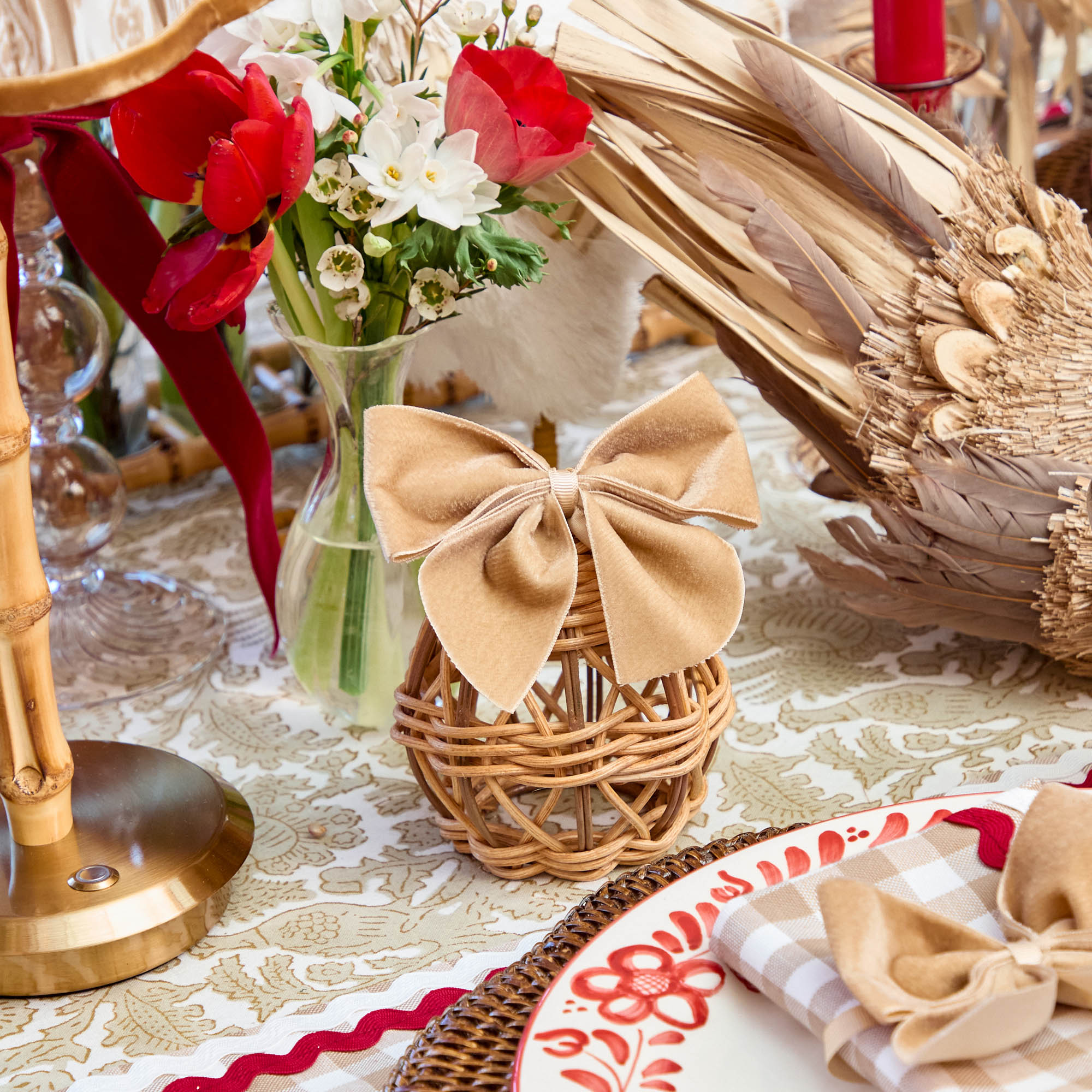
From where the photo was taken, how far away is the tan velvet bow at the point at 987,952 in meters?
0.30

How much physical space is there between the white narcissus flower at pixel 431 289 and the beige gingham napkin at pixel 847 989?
9.5 inches

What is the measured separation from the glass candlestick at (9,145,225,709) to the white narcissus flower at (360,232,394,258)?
0.25m

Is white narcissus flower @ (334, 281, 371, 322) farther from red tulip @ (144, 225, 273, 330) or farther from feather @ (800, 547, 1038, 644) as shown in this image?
feather @ (800, 547, 1038, 644)

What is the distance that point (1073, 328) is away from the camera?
0.51 m

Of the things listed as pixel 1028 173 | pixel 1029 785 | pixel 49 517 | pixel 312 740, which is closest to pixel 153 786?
pixel 312 740

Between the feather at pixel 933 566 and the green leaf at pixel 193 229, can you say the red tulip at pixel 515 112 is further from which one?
the feather at pixel 933 566

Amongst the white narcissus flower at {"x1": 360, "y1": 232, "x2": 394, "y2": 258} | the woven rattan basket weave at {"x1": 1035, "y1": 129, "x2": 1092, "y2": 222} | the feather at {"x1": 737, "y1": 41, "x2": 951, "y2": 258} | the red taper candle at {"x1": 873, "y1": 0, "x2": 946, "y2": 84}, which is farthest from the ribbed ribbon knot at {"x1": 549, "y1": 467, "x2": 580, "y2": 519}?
the woven rattan basket weave at {"x1": 1035, "y1": 129, "x2": 1092, "y2": 222}

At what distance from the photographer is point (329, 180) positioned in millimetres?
446

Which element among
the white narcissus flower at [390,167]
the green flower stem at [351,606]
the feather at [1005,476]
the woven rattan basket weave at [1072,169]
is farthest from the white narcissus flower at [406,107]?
the woven rattan basket weave at [1072,169]

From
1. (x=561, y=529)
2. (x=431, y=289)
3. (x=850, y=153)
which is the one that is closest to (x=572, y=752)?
(x=561, y=529)

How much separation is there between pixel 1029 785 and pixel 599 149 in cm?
33

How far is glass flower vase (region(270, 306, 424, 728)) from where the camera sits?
0.53m

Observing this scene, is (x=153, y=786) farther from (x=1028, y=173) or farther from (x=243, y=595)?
(x=1028, y=173)

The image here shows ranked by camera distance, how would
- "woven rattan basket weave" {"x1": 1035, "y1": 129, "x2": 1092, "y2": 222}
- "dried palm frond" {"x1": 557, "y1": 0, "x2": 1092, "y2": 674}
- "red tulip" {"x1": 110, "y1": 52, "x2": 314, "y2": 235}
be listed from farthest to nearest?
"woven rattan basket weave" {"x1": 1035, "y1": 129, "x2": 1092, "y2": 222}, "dried palm frond" {"x1": 557, "y1": 0, "x2": 1092, "y2": 674}, "red tulip" {"x1": 110, "y1": 52, "x2": 314, "y2": 235}
